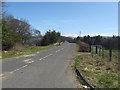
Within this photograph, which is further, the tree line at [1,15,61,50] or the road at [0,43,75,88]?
the tree line at [1,15,61,50]

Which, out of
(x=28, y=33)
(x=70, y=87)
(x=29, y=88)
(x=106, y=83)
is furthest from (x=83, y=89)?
(x=28, y=33)

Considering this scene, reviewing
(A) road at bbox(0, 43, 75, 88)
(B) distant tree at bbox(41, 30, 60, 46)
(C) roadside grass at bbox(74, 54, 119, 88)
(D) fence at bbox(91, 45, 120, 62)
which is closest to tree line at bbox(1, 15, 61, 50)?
(B) distant tree at bbox(41, 30, 60, 46)

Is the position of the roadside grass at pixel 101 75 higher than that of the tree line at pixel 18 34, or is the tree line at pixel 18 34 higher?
the tree line at pixel 18 34

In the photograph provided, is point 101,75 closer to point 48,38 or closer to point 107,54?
point 107,54

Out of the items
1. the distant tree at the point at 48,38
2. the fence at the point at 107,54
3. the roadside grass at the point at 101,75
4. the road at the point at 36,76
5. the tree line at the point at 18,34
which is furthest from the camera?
the distant tree at the point at 48,38

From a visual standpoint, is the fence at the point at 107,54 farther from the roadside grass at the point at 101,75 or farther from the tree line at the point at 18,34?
the tree line at the point at 18,34

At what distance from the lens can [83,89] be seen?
7332mm

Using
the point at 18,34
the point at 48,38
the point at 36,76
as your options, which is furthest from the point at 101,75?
the point at 48,38

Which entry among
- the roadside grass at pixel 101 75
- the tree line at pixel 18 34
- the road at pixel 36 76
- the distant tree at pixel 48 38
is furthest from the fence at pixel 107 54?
the distant tree at pixel 48 38

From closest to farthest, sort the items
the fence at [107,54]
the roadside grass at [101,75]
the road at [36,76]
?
1. the roadside grass at [101,75]
2. the road at [36,76]
3. the fence at [107,54]

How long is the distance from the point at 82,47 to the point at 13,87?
31517 millimetres

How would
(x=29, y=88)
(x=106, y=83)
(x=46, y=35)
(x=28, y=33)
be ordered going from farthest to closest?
(x=46, y=35) < (x=28, y=33) < (x=106, y=83) < (x=29, y=88)

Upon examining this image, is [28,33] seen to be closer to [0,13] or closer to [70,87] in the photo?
[0,13]

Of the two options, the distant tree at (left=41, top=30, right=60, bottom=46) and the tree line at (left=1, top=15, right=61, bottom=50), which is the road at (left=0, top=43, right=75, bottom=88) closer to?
the tree line at (left=1, top=15, right=61, bottom=50)
